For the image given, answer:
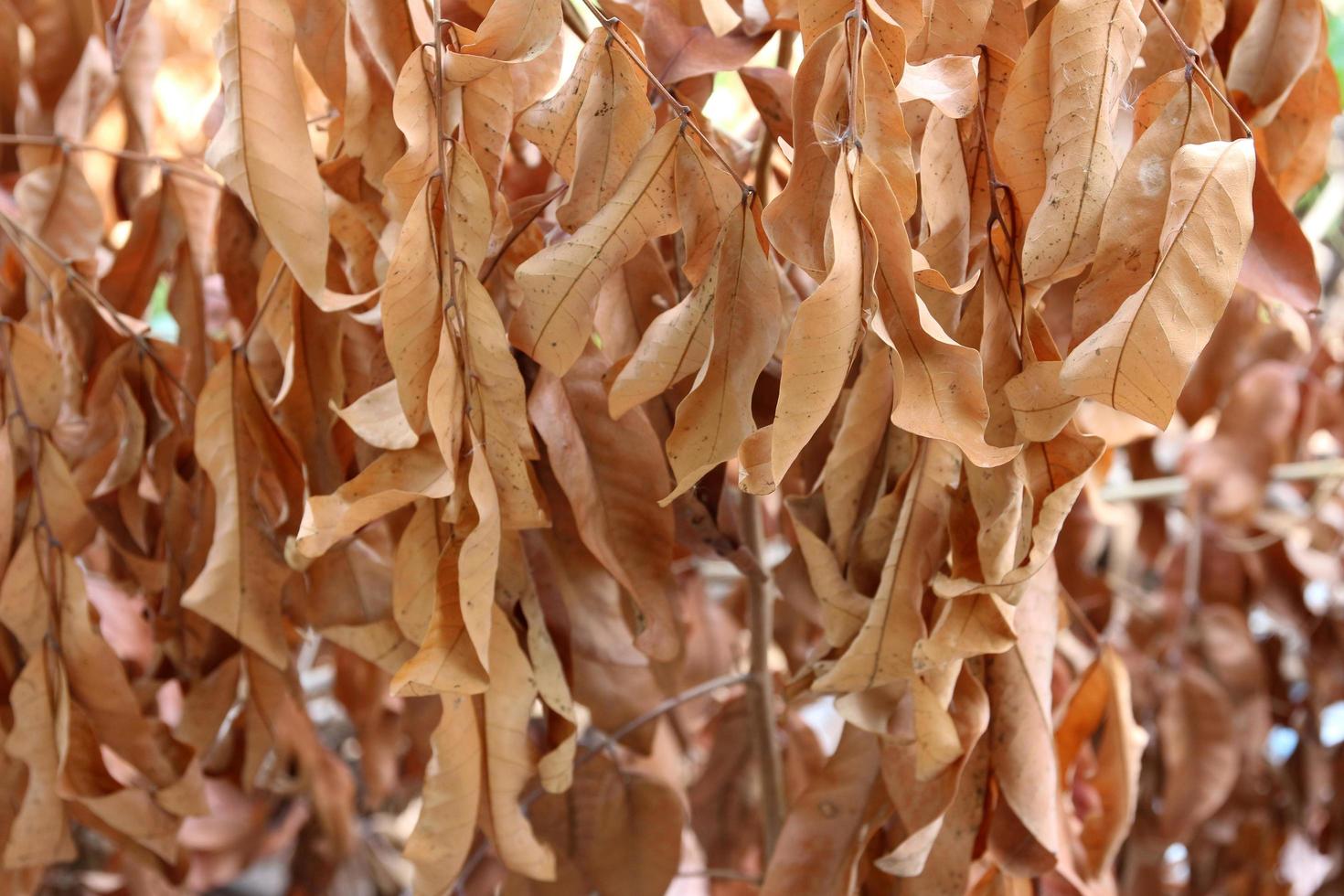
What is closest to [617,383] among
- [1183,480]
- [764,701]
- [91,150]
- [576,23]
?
[576,23]

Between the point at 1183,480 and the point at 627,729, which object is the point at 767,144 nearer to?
the point at 627,729

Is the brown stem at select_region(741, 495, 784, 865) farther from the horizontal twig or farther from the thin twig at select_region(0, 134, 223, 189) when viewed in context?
the horizontal twig

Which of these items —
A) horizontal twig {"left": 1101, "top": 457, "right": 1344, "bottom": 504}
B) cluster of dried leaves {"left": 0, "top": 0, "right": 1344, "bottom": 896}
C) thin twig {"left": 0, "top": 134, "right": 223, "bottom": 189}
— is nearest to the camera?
cluster of dried leaves {"left": 0, "top": 0, "right": 1344, "bottom": 896}

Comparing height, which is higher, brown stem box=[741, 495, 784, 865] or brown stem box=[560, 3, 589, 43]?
brown stem box=[560, 3, 589, 43]

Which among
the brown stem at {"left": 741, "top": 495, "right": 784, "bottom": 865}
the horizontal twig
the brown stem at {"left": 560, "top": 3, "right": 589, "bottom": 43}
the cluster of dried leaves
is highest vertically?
the brown stem at {"left": 560, "top": 3, "right": 589, "bottom": 43}

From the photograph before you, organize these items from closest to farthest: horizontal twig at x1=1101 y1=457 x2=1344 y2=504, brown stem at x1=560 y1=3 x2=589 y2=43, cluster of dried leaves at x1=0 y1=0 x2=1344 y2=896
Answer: cluster of dried leaves at x1=0 y1=0 x2=1344 y2=896
brown stem at x1=560 y1=3 x2=589 y2=43
horizontal twig at x1=1101 y1=457 x2=1344 y2=504

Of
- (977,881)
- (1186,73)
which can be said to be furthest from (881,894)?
(1186,73)

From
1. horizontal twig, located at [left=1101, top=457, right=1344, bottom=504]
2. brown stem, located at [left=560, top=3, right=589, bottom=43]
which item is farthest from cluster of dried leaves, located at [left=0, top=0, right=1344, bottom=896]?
horizontal twig, located at [left=1101, top=457, right=1344, bottom=504]

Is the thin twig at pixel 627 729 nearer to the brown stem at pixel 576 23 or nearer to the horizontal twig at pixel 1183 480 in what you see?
the brown stem at pixel 576 23
